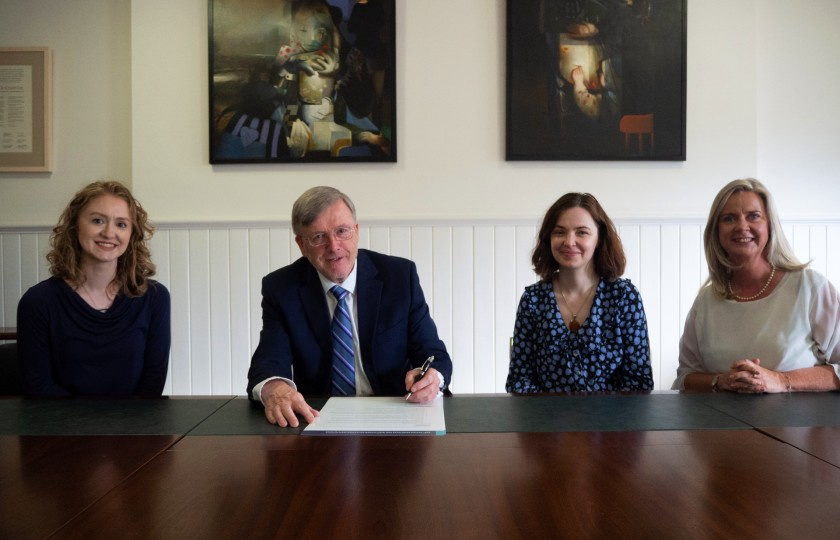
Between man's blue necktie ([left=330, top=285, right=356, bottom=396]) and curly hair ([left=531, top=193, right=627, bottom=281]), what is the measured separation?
0.70 metres

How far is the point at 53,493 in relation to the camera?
829 mm

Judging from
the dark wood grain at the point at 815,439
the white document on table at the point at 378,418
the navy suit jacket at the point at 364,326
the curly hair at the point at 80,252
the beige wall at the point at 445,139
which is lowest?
the white document on table at the point at 378,418

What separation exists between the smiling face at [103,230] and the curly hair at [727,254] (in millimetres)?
1898

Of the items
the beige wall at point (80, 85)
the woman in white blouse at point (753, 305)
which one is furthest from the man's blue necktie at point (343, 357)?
the beige wall at point (80, 85)

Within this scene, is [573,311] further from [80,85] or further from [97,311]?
[80,85]

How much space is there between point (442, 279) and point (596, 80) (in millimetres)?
1292

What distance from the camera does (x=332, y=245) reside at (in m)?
1.71

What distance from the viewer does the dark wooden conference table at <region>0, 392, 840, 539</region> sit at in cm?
72

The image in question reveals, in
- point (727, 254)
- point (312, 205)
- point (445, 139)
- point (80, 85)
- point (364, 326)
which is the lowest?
point (364, 326)

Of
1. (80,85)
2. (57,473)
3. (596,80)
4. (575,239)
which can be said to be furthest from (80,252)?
(596,80)

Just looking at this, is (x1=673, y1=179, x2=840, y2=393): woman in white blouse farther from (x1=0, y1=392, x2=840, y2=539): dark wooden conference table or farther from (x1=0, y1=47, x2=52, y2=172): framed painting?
(x1=0, y1=47, x2=52, y2=172): framed painting

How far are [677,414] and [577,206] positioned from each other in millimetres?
905

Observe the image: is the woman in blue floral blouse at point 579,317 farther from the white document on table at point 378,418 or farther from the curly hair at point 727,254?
the white document on table at point 378,418

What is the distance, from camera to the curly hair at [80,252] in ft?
6.39
